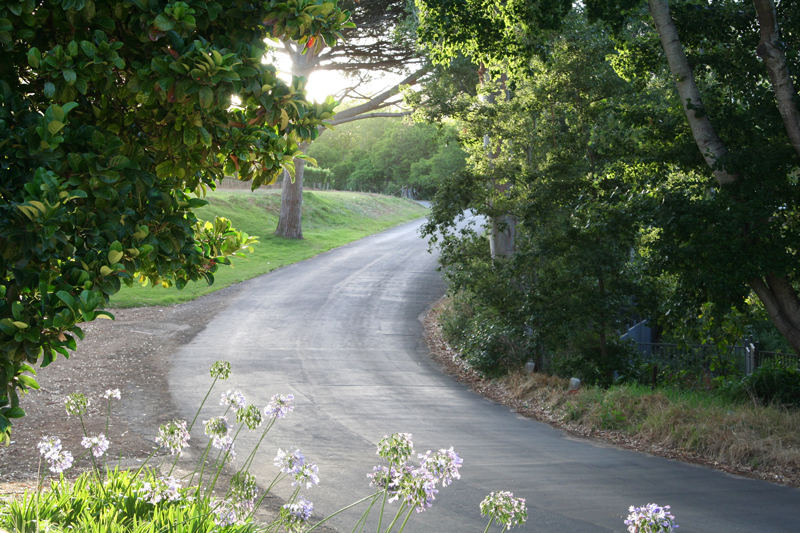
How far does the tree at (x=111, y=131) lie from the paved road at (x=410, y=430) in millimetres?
4498

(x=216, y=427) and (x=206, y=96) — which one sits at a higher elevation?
(x=206, y=96)

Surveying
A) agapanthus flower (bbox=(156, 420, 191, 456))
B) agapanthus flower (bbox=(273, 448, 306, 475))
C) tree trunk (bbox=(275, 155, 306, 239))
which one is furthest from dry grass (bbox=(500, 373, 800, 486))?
tree trunk (bbox=(275, 155, 306, 239))

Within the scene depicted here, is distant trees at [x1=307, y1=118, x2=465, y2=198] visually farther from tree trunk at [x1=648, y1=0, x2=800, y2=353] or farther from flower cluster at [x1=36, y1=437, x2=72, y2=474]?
flower cluster at [x1=36, y1=437, x2=72, y2=474]

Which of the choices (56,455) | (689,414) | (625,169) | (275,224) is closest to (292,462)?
(56,455)

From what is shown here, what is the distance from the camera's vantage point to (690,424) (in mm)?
11195

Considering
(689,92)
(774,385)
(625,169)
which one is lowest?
(774,385)

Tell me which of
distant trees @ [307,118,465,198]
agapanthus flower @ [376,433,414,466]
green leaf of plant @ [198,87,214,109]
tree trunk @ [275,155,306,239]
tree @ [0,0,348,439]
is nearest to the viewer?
tree @ [0,0,348,439]

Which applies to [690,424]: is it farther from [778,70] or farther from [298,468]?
[298,468]

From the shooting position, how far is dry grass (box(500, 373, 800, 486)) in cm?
1019

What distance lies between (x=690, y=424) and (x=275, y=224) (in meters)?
33.2

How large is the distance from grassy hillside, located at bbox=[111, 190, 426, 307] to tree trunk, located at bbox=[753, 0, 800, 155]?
13551 mm

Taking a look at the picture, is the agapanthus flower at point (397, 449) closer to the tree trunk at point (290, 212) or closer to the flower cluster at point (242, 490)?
the flower cluster at point (242, 490)

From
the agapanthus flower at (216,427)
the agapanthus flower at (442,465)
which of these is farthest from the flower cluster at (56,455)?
the agapanthus flower at (442,465)

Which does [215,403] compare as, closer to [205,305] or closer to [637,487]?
[637,487]
